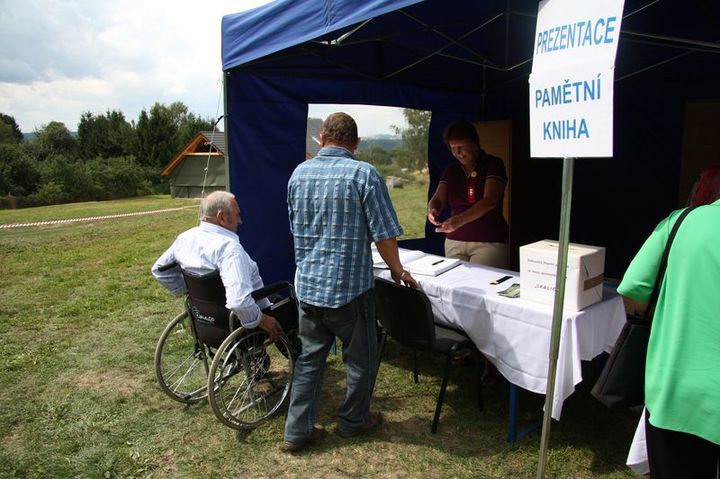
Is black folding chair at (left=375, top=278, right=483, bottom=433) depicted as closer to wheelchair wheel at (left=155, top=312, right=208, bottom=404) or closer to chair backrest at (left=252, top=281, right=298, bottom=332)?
chair backrest at (left=252, top=281, right=298, bottom=332)

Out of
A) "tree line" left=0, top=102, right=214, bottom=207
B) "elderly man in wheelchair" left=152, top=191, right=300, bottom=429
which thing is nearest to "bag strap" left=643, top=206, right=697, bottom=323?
"elderly man in wheelchair" left=152, top=191, right=300, bottom=429

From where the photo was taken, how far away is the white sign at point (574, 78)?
146cm

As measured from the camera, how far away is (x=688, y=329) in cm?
130

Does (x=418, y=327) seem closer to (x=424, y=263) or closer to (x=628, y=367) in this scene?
(x=424, y=263)

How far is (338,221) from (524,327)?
1004 millimetres

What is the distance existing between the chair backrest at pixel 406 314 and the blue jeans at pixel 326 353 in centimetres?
23

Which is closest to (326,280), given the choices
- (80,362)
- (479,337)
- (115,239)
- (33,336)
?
(479,337)

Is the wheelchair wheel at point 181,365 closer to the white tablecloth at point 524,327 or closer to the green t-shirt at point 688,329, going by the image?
the white tablecloth at point 524,327

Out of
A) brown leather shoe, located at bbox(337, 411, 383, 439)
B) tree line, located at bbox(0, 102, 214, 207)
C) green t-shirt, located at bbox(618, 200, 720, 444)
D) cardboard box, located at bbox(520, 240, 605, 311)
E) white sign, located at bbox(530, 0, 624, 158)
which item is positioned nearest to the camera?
green t-shirt, located at bbox(618, 200, 720, 444)

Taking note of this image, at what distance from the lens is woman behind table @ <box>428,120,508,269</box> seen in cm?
303

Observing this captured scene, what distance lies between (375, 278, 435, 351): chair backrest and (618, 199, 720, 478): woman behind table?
1.18 meters

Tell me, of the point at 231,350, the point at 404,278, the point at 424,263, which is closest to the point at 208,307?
the point at 231,350

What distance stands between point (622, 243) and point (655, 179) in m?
0.69

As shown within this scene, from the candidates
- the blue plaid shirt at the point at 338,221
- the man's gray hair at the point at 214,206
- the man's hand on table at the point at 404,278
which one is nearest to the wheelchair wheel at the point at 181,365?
the man's gray hair at the point at 214,206
